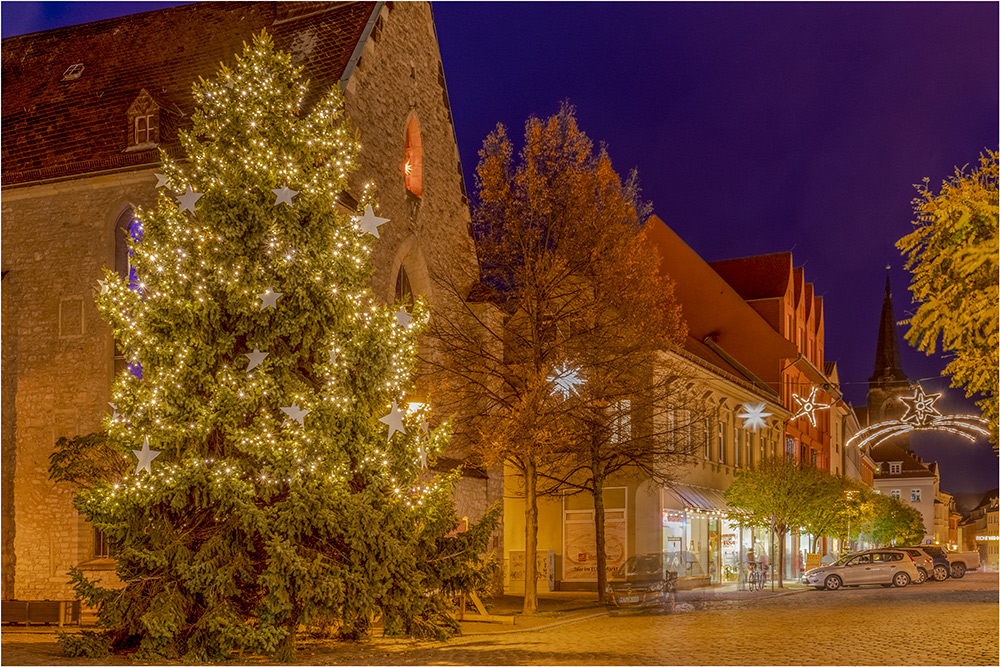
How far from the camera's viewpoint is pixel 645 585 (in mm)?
25906

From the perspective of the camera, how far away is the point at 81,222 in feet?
77.2

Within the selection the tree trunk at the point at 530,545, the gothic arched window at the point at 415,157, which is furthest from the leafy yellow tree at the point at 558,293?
the gothic arched window at the point at 415,157

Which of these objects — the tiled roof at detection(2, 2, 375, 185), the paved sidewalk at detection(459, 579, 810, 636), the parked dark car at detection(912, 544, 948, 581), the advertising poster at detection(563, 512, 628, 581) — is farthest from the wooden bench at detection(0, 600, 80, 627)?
the parked dark car at detection(912, 544, 948, 581)

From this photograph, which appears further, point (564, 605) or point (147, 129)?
point (564, 605)

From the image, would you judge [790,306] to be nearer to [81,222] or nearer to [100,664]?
[81,222]

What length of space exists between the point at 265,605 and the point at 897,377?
127 m

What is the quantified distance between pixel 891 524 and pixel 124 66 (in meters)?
53.0

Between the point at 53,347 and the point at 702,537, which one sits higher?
the point at 53,347

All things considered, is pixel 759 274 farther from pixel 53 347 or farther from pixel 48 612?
pixel 48 612

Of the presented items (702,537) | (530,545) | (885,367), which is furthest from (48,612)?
(885,367)

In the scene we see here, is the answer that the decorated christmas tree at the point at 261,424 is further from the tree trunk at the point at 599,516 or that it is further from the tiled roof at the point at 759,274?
the tiled roof at the point at 759,274

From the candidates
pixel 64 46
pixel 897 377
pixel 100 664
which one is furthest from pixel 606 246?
pixel 897 377

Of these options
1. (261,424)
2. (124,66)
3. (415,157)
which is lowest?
(261,424)

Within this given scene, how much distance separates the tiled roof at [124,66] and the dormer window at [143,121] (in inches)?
7.3
